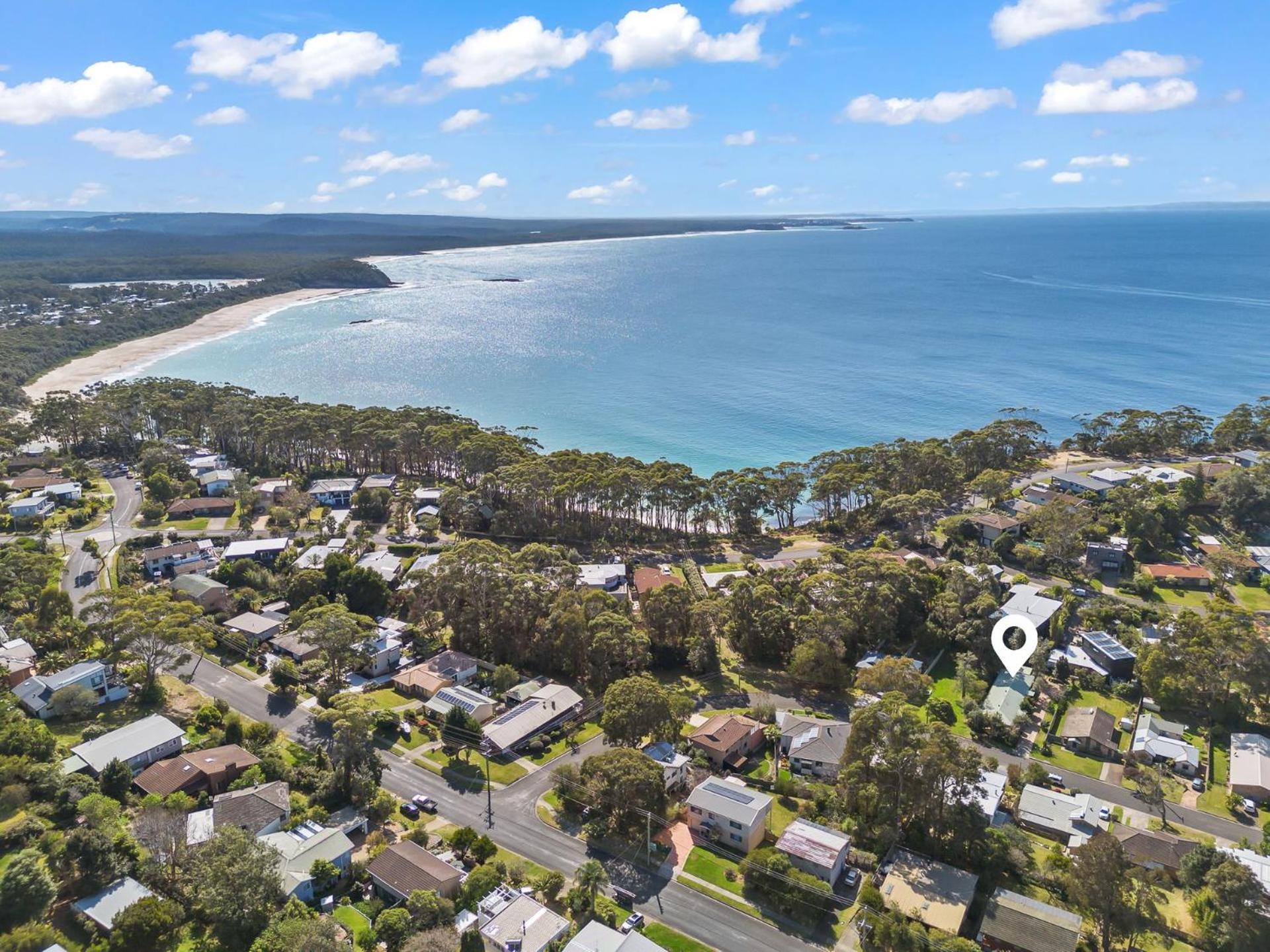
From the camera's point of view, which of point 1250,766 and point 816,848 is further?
point 1250,766

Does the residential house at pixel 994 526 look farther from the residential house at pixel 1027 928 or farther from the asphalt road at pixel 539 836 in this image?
the asphalt road at pixel 539 836

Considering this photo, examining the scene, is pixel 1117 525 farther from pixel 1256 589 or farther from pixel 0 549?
pixel 0 549

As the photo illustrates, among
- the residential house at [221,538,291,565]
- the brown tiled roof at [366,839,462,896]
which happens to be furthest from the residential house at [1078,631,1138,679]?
the residential house at [221,538,291,565]

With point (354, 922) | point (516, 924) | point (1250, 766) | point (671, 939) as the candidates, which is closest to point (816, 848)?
point (671, 939)

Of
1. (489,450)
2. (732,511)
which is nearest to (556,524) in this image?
(489,450)

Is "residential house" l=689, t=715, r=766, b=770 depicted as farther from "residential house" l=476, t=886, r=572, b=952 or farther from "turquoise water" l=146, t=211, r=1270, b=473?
"turquoise water" l=146, t=211, r=1270, b=473

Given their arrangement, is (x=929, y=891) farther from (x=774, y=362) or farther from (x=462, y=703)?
(x=774, y=362)
